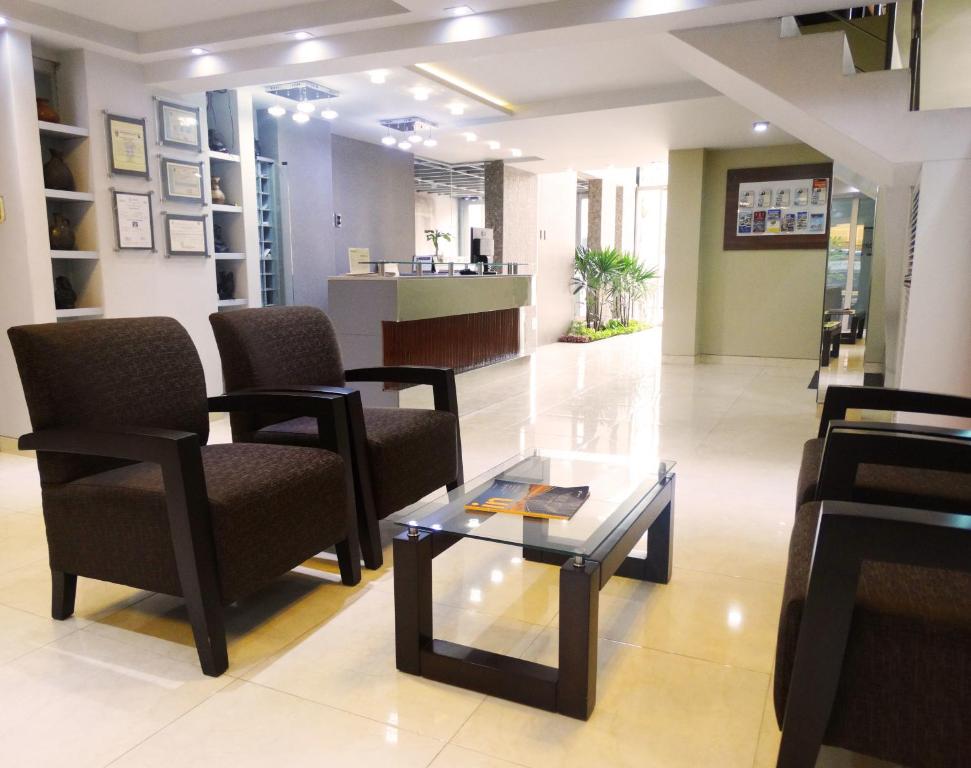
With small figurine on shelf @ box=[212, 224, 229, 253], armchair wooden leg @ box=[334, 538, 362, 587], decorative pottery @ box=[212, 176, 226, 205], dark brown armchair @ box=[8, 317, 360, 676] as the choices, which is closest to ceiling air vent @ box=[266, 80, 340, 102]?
decorative pottery @ box=[212, 176, 226, 205]

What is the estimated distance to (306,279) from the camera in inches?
282

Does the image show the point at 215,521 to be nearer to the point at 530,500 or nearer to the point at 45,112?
the point at 530,500

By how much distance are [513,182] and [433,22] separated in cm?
564

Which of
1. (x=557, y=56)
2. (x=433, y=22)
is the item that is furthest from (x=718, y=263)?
(x=433, y=22)

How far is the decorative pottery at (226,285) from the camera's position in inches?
221

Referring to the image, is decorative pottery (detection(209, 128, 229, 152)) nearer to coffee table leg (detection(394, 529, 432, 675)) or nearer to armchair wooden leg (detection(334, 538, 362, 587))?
armchair wooden leg (detection(334, 538, 362, 587))

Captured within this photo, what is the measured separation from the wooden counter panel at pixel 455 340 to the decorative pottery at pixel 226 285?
1629 mm

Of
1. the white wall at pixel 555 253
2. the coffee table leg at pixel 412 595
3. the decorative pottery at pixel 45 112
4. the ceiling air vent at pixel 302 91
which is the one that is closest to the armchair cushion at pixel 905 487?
the coffee table leg at pixel 412 595

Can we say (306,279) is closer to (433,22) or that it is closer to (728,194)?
(433,22)

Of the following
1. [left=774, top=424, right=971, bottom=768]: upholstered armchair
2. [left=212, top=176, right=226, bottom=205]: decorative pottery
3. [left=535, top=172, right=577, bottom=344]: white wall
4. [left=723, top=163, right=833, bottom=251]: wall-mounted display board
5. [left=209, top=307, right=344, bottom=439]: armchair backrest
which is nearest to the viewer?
[left=774, top=424, right=971, bottom=768]: upholstered armchair

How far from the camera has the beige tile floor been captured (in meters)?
1.60

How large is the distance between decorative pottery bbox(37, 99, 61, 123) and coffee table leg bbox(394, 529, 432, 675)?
398 cm

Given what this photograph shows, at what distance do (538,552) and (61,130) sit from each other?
4130mm

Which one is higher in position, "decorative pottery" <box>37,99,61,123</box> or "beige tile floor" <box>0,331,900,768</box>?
"decorative pottery" <box>37,99,61,123</box>
